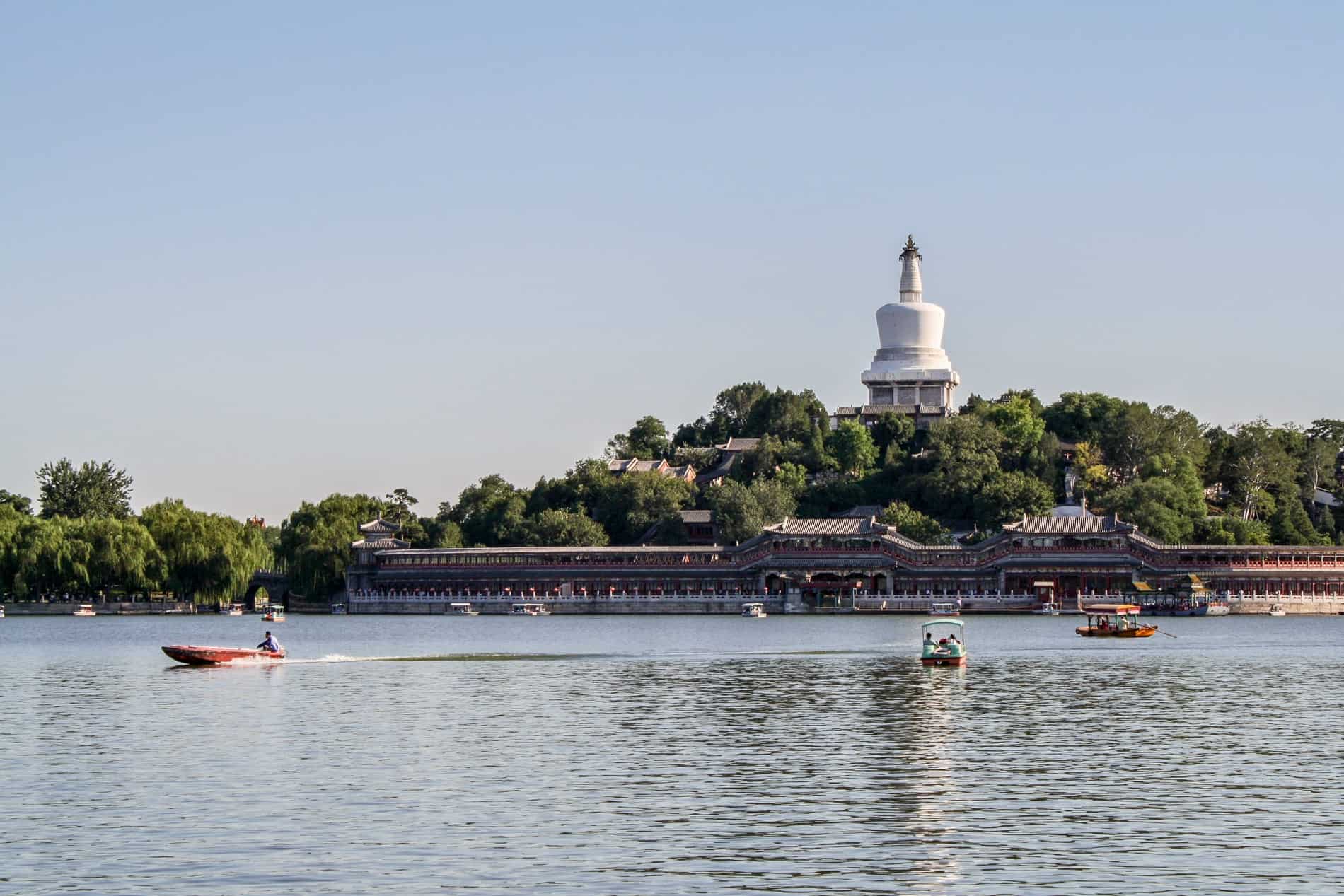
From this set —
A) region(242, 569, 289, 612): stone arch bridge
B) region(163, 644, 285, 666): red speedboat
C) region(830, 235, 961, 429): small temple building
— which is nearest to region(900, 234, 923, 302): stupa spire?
region(830, 235, 961, 429): small temple building

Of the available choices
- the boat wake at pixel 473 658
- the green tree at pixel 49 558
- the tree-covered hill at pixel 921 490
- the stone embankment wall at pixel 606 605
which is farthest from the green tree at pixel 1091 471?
the boat wake at pixel 473 658

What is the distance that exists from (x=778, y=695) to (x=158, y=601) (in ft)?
276

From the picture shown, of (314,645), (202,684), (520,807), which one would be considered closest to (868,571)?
(314,645)

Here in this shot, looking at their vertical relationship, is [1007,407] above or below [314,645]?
above

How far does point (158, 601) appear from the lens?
13150 centimetres

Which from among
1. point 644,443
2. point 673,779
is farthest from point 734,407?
point 673,779

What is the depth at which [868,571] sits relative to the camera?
448ft

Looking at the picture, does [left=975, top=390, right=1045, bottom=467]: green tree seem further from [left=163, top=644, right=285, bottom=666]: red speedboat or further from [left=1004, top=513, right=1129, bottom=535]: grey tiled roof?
[left=163, top=644, right=285, bottom=666]: red speedboat

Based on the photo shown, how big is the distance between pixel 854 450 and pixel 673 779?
121 m

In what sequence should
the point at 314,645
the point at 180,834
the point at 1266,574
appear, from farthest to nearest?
1. the point at 1266,574
2. the point at 314,645
3. the point at 180,834

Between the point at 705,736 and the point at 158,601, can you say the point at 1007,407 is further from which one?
the point at 705,736

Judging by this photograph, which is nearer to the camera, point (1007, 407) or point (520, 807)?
point (520, 807)

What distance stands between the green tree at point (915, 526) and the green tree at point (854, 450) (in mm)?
12968

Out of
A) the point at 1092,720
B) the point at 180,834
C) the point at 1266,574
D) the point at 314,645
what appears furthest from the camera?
the point at 1266,574
